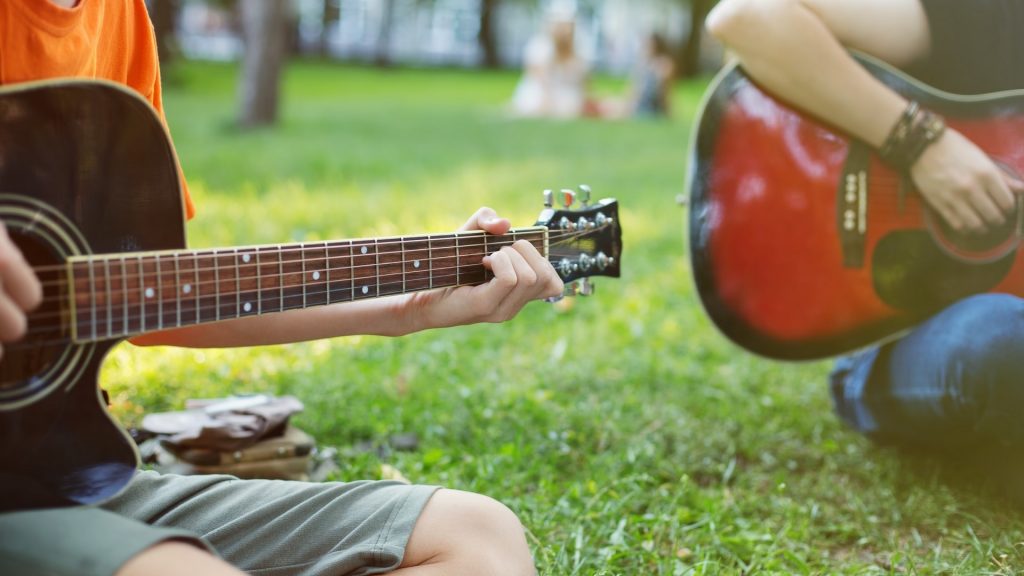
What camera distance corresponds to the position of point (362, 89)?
18.8m

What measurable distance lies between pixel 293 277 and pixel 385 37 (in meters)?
25.9

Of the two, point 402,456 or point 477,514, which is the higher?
point 477,514

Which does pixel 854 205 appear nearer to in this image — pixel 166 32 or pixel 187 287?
pixel 187 287

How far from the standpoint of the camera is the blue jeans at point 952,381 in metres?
2.43

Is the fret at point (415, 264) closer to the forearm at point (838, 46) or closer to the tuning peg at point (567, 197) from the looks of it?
the tuning peg at point (567, 197)

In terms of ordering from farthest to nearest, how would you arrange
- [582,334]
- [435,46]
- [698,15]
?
[435,46]
[698,15]
[582,334]

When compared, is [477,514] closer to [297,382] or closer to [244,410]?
[244,410]

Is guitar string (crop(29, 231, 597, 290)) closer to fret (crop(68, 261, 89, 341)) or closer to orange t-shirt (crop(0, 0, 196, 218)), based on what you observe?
fret (crop(68, 261, 89, 341))

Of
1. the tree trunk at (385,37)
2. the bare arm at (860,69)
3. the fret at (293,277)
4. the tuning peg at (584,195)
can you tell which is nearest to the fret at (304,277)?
the fret at (293,277)

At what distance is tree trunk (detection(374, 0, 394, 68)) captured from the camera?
85.6 ft

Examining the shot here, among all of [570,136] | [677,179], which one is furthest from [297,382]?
[570,136]

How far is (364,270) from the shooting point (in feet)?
6.11

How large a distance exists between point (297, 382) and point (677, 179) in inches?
211

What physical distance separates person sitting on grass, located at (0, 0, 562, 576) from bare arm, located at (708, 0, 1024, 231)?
1170mm
